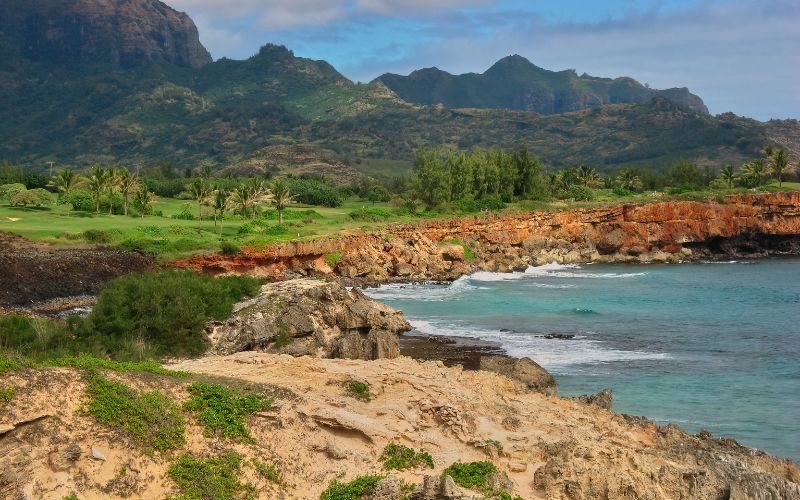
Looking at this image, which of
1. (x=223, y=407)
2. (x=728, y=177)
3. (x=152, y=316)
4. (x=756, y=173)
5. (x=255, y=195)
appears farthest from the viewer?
(x=728, y=177)

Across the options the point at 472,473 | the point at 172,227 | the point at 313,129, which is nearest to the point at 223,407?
the point at 472,473

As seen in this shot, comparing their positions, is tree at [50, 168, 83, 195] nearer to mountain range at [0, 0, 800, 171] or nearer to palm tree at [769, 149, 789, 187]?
palm tree at [769, 149, 789, 187]

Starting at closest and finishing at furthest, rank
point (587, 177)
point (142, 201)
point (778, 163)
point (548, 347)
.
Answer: point (548, 347)
point (142, 201)
point (778, 163)
point (587, 177)

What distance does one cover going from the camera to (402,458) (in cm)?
1269

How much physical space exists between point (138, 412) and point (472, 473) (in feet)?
17.2

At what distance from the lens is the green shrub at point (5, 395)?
1119 cm

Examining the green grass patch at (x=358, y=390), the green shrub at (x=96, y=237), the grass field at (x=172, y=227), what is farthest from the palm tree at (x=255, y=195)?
the green grass patch at (x=358, y=390)

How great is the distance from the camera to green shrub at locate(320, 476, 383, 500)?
11.5 meters

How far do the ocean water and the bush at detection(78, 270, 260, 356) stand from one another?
34.0 feet

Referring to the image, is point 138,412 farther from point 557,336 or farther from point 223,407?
point 557,336

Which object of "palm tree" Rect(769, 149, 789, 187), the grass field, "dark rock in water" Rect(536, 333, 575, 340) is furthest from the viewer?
"palm tree" Rect(769, 149, 789, 187)

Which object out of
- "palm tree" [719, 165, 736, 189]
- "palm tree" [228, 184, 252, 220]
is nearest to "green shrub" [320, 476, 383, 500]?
"palm tree" [228, 184, 252, 220]

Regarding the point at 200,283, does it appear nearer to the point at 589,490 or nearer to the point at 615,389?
the point at 615,389

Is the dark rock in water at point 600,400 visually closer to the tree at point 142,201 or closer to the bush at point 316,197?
the tree at point 142,201
